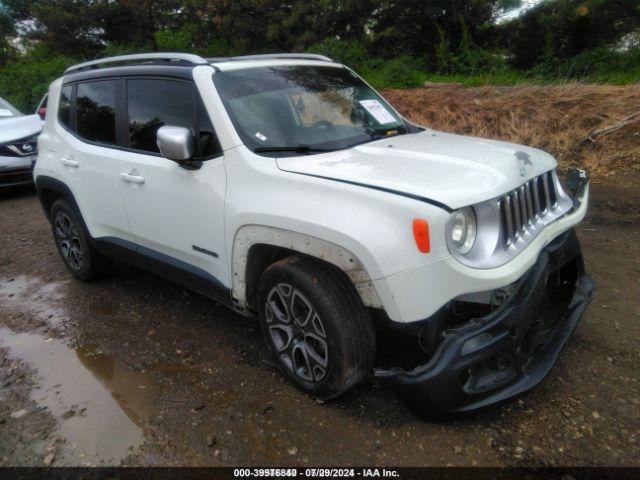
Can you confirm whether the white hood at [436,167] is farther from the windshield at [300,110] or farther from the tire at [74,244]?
the tire at [74,244]

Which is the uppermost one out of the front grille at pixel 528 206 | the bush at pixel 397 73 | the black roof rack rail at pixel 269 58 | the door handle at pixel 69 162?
the black roof rack rail at pixel 269 58

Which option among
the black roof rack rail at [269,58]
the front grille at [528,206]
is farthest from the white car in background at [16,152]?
the front grille at [528,206]

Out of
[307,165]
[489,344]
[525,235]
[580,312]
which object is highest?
[307,165]

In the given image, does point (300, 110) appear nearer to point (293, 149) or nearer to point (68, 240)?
point (293, 149)

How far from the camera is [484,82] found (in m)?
10.4

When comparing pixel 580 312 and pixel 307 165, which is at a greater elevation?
pixel 307 165

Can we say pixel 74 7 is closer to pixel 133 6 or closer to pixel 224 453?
pixel 133 6

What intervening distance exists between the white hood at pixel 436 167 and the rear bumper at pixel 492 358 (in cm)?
50

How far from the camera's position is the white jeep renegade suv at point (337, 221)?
7.94 feet

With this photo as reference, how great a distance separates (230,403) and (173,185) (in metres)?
1.38

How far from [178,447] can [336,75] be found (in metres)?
2.74

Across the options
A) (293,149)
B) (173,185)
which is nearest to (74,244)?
(173,185)

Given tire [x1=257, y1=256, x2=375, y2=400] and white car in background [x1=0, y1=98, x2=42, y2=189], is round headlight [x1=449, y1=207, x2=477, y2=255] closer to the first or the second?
tire [x1=257, y1=256, x2=375, y2=400]

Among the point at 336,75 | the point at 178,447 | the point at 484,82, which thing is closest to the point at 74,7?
the point at 484,82
